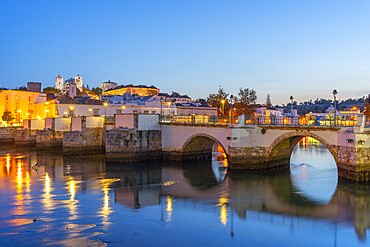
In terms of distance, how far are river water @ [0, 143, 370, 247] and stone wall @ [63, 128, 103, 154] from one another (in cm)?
977

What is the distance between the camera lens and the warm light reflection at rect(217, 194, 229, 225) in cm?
1555

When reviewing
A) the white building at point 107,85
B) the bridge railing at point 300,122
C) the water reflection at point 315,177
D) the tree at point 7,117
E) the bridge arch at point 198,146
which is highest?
the white building at point 107,85

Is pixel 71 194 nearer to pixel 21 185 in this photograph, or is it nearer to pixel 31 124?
pixel 21 185

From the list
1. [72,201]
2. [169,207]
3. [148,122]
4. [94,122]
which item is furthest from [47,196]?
[94,122]

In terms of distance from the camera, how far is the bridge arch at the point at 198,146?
3118 cm

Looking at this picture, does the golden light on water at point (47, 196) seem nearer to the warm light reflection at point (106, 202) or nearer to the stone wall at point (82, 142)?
the warm light reflection at point (106, 202)

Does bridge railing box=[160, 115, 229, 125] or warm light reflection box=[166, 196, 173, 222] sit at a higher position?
bridge railing box=[160, 115, 229, 125]

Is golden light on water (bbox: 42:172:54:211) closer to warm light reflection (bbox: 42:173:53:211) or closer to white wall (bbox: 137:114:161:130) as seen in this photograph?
warm light reflection (bbox: 42:173:53:211)

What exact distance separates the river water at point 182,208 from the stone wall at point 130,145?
3050 mm

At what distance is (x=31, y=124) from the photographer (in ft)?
165

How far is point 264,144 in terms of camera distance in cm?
2598

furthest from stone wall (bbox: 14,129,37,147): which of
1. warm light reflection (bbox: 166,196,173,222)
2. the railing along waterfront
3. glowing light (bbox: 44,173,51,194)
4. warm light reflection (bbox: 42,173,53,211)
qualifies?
warm light reflection (bbox: 166,196,173,222)

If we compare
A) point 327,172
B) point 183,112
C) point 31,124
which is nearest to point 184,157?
point 327,172

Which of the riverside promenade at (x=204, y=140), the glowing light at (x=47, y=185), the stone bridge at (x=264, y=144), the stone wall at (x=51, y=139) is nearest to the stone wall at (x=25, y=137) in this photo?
the riverside promenade at (x=204, y=140)
